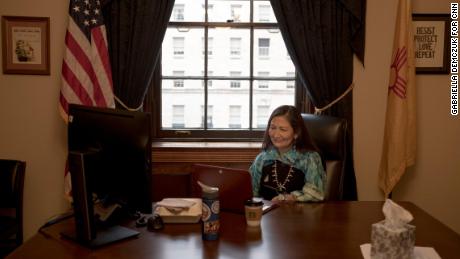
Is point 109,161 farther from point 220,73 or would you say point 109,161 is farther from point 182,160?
point 220,73

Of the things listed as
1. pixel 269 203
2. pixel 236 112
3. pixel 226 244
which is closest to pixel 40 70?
pixel 236 112

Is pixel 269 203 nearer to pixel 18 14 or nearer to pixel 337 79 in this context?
pixel 337 79

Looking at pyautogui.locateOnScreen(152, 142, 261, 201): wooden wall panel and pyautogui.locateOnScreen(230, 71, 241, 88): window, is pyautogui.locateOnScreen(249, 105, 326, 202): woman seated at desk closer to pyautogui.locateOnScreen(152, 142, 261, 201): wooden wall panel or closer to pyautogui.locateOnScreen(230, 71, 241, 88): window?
pyautogui.locateOnScreen(152, 142, 261, 201): wooden wall panel

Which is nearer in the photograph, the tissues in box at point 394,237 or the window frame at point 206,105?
the tissues in box at point 394,237

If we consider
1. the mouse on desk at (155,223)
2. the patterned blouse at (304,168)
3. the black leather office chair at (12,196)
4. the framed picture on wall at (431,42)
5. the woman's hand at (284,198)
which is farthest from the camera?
the framed picture on wall at (431,42)

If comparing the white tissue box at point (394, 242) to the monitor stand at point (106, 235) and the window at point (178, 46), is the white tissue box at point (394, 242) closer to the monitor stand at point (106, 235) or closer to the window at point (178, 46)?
the monitor stand at point (106, 235)

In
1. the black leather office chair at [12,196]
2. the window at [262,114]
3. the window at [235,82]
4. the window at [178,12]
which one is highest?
the window at [178,12]

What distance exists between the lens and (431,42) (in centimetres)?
326

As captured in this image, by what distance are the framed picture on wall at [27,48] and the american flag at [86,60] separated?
0.84ft

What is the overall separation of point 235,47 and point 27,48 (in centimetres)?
149

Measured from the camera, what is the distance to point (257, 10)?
3.38 meters

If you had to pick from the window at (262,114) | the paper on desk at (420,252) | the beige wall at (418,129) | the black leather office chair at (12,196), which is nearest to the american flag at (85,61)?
the black leather office chair at (12,196)

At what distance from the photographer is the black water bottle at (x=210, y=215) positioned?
1.58 meters

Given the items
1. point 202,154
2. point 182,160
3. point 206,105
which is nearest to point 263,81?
point 206,105
